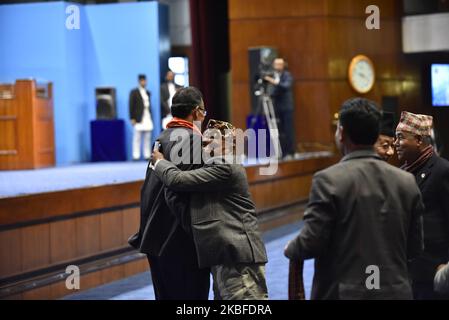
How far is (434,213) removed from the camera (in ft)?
11.5

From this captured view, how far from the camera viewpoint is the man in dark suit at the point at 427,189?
3.51 metres

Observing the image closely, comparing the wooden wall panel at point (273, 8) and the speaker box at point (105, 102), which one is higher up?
the wooden wall panel at point (273, 8)

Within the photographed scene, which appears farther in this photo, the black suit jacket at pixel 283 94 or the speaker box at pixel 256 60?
the speaker box at pixel 256 60

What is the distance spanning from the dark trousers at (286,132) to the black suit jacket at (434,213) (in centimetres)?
770

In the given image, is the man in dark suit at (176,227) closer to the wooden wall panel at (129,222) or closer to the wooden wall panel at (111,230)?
the wooden wall panel at (111,230)

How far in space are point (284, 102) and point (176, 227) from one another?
24.6 ft

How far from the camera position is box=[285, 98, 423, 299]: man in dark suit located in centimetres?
259

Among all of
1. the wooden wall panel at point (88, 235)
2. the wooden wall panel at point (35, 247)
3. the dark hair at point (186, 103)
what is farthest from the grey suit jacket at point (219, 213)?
the wooden wall panel at point (88, 235)

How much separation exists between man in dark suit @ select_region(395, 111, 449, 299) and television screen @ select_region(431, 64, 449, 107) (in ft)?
32.6

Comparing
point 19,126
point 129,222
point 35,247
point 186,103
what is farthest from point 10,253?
point 19,126

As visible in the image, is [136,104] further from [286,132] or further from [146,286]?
[146,286]

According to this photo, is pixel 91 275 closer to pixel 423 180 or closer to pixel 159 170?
pixel 159 170

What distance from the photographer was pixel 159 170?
3.64 meters

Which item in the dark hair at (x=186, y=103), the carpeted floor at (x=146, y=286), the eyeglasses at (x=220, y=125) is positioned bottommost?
the carpeted floor at (x=146, y=286)
